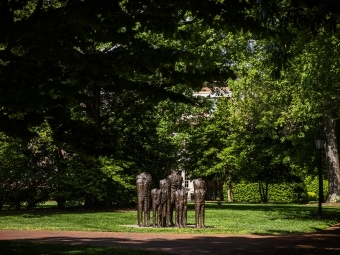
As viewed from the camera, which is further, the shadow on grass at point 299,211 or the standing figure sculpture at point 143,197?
the shadow on grass at point 299,211

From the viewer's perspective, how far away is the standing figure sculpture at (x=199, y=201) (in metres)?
18.3

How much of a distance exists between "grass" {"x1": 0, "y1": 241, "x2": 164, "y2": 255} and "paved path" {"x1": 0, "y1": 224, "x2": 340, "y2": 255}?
881 mm

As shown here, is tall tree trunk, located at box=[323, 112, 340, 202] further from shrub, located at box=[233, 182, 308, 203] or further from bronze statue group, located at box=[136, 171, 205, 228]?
bronze statue group, located at box=[136, 171, 205, 228]

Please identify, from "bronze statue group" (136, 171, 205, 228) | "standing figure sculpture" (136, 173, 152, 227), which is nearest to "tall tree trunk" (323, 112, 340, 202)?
"bronze statue group" (136, 171, 205, 228)

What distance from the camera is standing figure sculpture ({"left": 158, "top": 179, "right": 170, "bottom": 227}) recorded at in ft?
61.0

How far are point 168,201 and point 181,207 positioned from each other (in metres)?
0.51

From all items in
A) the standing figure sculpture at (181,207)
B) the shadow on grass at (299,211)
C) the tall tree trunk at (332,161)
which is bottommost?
the shadow on grass at (299,211)

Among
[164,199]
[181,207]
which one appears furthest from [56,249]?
[164,199]

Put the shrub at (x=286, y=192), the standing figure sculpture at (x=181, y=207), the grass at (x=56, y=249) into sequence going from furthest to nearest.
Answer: the shrub at (x=286, y=192), the standing figure sculpture at (x=181, y=207), the grass at (x=56, y=249)

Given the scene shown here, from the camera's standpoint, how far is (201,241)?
48.2 ft

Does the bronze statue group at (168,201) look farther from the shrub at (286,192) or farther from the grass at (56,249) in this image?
the shrub at (286,192)

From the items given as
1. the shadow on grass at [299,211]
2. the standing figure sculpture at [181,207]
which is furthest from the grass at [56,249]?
the shadow on grass at [299,211]

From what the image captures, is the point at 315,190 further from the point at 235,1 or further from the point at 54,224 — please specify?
the point at 235,1

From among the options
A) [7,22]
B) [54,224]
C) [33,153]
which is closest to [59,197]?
[33,153]
